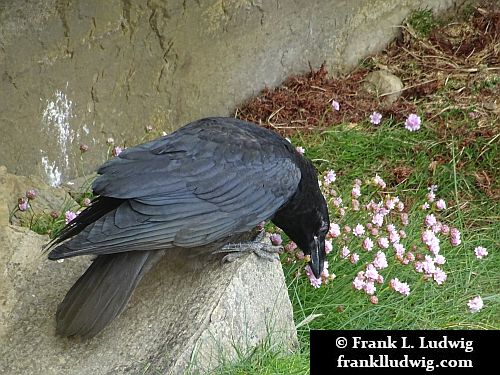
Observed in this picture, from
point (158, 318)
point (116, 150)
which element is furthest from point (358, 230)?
point (116, 150)

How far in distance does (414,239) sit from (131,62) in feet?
6.05

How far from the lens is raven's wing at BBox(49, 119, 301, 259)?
11.2ft

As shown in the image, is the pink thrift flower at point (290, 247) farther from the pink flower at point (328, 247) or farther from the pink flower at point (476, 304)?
the pink flower at point (476, 304)

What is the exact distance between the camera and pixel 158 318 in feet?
11.9

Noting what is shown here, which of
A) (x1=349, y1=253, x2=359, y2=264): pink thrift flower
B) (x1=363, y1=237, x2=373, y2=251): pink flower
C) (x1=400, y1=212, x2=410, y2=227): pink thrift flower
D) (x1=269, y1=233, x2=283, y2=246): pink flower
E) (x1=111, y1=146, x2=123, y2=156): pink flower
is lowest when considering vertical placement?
(x1=400, y1=212, x2=410, y2=227): pink thrift flower

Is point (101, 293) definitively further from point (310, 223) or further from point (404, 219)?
point (404, 219)

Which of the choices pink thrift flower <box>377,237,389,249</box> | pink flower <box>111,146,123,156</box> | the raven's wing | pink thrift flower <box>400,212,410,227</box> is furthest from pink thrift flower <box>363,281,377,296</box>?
pink flower <box>111,146,123,156</box>

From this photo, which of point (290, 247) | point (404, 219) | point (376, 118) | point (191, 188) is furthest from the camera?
point (376, 118)

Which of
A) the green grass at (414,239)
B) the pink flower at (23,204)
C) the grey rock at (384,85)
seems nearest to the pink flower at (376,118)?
the green grass at (414,239)

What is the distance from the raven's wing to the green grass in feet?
1.78

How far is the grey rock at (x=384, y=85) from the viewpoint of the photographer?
632cm

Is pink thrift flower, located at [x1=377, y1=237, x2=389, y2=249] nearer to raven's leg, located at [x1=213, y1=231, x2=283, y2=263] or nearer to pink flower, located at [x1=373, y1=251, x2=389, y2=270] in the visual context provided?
pink flower, located at [x1=373, y1=251, x2=389, y2=270]

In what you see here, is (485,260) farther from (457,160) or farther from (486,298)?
(457,160)

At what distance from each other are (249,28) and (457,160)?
4.96ft
